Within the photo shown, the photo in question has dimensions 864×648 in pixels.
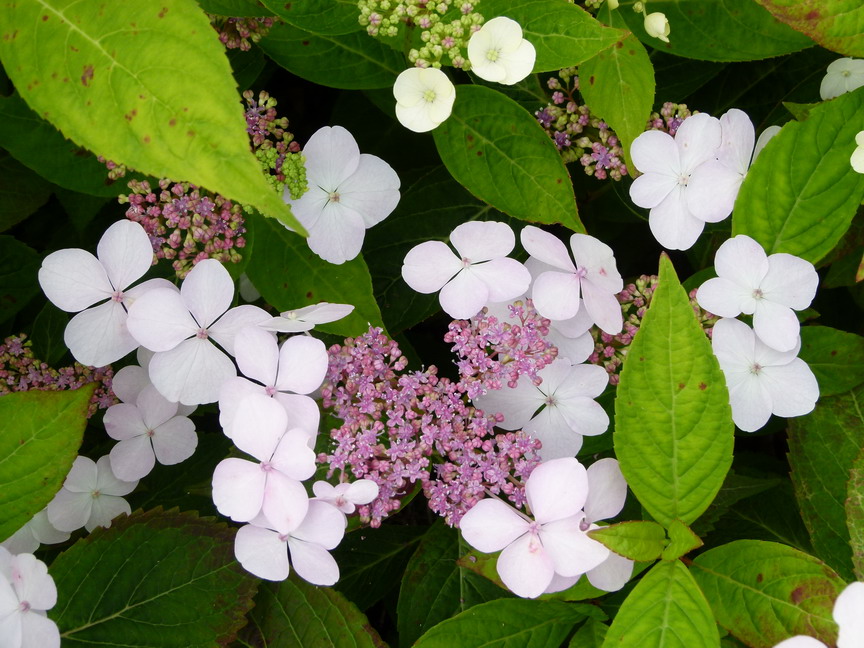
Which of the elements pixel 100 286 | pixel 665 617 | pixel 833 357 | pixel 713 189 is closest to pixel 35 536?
pixel 100 286

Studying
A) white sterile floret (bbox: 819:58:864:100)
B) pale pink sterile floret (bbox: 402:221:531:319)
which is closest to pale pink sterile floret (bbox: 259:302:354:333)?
pale pink sterile floret (bbox: 402:221:531:319)

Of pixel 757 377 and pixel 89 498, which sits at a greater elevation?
pixel 757 377

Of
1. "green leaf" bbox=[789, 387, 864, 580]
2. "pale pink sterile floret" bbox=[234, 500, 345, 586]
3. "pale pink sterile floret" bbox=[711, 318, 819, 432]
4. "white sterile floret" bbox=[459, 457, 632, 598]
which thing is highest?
"pale pink sterile floret" bbox=[711, 318, 819, 432]

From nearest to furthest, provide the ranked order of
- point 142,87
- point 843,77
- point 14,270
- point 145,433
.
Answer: point 142,87, point 145,433, point 843,77, point 14,270

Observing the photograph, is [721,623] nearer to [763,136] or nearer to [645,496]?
[645,496]

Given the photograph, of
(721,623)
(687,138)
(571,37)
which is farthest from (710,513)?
(571,37)

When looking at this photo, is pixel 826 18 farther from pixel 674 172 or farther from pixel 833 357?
pixel 833 357

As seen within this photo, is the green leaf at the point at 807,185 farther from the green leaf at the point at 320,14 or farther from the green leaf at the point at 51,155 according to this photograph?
the green leaf at the point at 51,155

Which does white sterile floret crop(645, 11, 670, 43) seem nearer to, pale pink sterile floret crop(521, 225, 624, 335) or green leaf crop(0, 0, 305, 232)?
pale pink sterile floret crop(521, 225, 624, 335)
